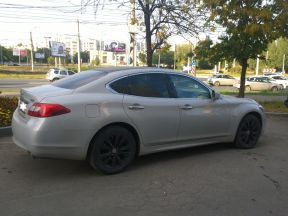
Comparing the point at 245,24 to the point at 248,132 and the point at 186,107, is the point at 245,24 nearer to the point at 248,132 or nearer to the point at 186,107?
the point at 248,132

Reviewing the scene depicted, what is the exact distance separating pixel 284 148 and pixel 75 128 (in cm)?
428

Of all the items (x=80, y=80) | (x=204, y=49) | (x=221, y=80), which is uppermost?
(x=204, y=49)

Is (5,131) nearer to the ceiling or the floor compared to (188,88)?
nearer to the floor

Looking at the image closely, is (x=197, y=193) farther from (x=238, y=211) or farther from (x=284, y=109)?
(x=284, y=109)

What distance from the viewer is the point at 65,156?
4988 mm

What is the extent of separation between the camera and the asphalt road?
418cm

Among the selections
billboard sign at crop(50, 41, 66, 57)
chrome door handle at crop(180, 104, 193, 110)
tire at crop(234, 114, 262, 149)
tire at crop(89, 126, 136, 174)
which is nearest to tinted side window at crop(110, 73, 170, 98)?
chrome door handle at crop(180, 104, 193, 110)

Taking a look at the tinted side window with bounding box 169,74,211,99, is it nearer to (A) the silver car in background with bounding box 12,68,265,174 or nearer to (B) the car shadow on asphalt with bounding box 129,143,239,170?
(A) the silver car in background with bounding box 12,68,265,174

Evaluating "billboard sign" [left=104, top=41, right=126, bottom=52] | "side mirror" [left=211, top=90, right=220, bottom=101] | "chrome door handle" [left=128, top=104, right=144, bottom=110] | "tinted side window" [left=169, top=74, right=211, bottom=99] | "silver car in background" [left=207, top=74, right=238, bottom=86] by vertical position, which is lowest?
"silver car in background" [left=207, top=74, right=238, bottom=86]

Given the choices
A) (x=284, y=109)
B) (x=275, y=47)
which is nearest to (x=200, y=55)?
(x=284, y=109)

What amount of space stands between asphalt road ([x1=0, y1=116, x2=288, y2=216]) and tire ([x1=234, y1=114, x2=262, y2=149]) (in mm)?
328

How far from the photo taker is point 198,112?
242 inches

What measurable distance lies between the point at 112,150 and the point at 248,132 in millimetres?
2970

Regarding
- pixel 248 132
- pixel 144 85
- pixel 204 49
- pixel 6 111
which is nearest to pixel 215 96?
pixel 248 132
